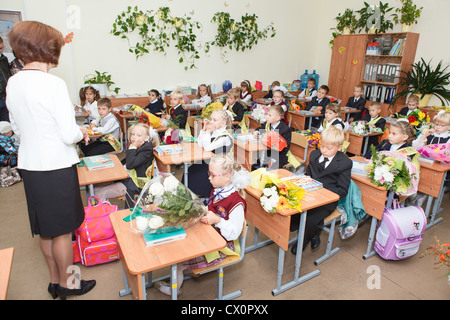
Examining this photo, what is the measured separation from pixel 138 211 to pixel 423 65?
686 centimetres

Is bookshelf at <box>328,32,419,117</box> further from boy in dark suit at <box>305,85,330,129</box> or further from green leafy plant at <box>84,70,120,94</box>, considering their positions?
green leafy plant at <box>84,70,120,94</box>

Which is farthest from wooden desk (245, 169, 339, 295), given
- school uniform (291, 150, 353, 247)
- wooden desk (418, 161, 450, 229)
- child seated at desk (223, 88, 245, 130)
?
child seated at desk (223, 88, 245, 130)

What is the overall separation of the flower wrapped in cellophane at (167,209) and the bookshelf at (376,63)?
640 centimetres

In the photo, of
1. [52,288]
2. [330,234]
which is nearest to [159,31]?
[330,234]

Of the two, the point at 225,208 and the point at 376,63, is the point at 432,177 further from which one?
the point at 376,63

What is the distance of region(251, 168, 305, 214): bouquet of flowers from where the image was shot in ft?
7.23

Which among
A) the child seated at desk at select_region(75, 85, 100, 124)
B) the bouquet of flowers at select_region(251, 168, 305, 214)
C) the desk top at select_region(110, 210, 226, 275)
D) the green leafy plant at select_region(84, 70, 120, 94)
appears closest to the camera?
the desk top at select_region(110, 210, 226, 275)

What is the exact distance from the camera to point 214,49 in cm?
758

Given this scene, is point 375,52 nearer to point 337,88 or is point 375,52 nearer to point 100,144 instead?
point 337,88

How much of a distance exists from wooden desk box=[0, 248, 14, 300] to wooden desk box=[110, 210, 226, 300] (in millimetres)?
508

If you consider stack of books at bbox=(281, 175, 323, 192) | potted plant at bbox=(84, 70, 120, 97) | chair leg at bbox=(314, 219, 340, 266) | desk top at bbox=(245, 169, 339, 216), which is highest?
potted plant at bbox=(84, 70, 120, 97)

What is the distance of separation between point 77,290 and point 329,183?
7.38 feet

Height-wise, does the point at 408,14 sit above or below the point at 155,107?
above

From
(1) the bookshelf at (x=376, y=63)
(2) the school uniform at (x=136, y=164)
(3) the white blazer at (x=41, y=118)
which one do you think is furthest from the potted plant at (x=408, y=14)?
(3) the white blazer at (x=41, y=118)
